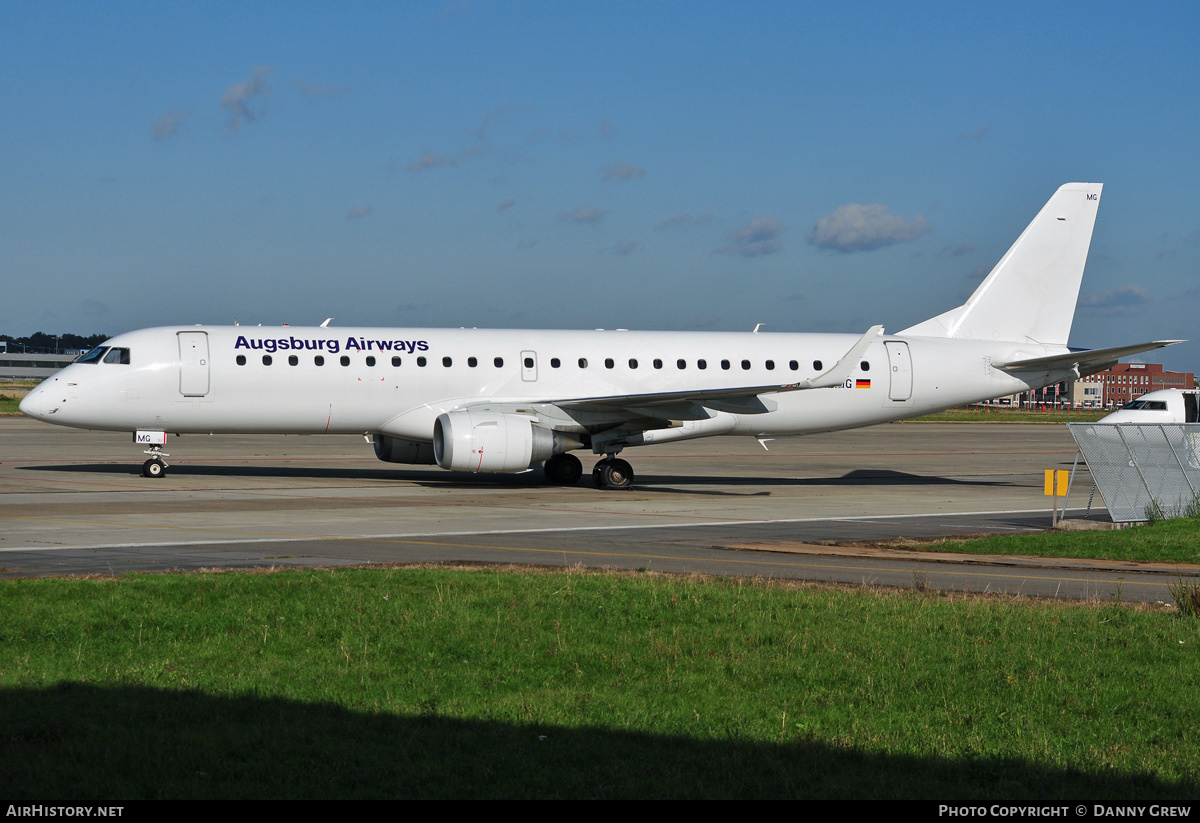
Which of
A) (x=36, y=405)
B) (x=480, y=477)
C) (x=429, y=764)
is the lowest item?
(x=429, y=764)

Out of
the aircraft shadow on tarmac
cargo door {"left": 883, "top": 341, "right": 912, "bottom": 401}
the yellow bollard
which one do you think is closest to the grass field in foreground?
the yellow bollard

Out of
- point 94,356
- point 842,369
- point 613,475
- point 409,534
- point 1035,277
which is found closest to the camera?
point 409,534

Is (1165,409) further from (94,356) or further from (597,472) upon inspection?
(94,356)

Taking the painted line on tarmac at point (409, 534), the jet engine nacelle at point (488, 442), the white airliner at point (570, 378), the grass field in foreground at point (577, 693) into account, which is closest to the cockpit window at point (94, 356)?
the white airliner at point (570, 378)

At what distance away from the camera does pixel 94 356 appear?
98.3 ft

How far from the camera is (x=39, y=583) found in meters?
12.5

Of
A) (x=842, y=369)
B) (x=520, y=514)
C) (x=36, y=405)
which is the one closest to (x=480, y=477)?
(x=520, y=514)

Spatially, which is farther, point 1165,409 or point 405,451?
point 1165,409

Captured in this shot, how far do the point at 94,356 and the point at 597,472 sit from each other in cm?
1275

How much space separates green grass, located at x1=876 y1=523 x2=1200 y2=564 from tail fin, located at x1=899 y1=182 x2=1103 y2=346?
14.6m

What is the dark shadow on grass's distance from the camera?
6.45 metres

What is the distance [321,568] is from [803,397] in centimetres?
2066

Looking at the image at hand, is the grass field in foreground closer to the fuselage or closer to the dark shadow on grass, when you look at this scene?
the dark shadow on grass

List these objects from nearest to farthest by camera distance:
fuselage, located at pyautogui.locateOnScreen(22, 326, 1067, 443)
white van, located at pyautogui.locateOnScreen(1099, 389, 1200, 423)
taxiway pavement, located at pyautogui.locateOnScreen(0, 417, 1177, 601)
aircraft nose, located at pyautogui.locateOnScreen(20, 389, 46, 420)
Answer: taxiway pavement, located at pyautogui.locateOnScreen(0, 417, 1177, 601) < aircraft nose, located at pyautogui.locateOnScreen(20, 389, 46, 420) < fuselage, located at pyautogui.locateOnScreen(22, 326, 1067, 443) < white van, located at pyautogui.locateOnScreen(1099, 389, 1200, 423)
